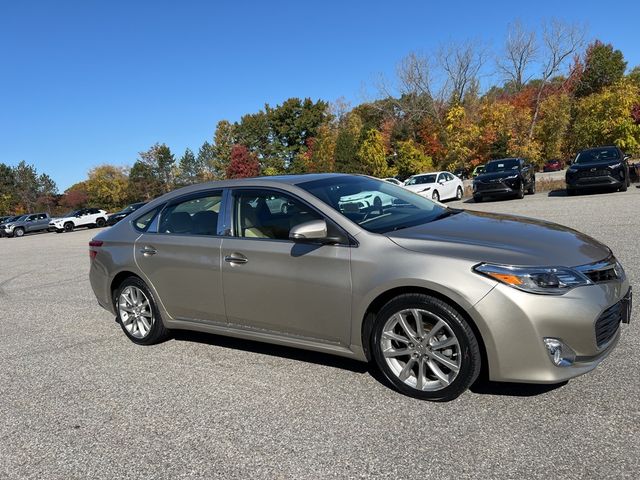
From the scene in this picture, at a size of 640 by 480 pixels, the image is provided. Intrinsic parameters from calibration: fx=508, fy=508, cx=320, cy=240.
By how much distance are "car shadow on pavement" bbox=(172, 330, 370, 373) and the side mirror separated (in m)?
1.19

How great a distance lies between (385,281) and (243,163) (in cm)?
7127

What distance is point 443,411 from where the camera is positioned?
3.31 metres

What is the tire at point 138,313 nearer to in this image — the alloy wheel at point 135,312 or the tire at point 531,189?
the alloy wheel at point 135,312

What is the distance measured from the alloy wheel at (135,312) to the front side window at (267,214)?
1499 mm

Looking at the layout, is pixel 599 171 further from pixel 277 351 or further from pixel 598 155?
pixel 277 351

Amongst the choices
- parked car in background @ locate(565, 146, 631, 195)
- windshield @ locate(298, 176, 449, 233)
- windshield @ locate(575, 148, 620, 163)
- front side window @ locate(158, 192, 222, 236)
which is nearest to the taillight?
front side window @ locate(158, 192, 222, 236)

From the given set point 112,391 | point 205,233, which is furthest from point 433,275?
point 112,391

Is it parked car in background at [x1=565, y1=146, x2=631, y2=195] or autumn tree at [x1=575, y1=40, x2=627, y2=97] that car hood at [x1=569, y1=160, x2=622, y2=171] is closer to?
parked car in background at [x1=565, y1=146, x2=631, y2=195]

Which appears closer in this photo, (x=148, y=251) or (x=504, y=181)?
(x=148, y=251)

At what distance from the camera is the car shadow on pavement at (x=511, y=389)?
11.3 feet

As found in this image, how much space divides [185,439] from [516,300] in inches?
88.4

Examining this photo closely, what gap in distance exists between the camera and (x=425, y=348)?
3.39 m

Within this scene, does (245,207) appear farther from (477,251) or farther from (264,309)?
(477,251)

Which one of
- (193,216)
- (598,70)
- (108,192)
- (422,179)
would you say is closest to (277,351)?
(193,216)
